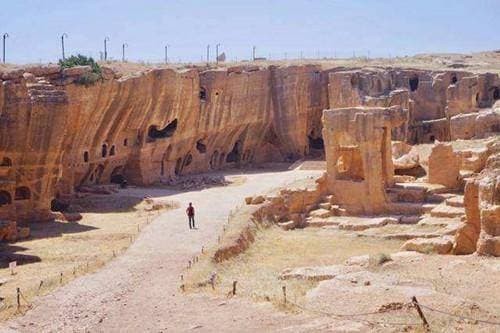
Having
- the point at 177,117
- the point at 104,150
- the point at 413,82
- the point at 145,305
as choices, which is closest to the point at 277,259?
the point at 145,305

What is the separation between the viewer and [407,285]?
1862 centimetres

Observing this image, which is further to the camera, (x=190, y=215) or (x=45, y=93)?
(x=45, y=93)

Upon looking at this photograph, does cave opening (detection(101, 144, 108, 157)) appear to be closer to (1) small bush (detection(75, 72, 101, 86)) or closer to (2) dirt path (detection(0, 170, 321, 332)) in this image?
(1) small bush (detection(75, 72, 101, 86))

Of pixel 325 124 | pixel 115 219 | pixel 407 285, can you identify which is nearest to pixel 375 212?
pixel 325 124

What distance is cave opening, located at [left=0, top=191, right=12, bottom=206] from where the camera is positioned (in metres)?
31.1

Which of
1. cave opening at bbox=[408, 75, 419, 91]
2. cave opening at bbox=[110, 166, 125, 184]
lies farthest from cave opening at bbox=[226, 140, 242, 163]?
cave opening at bbox=[408, 75, 419, 91]

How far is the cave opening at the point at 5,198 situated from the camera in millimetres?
31139

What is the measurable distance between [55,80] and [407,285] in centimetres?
2184

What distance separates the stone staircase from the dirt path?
27.0ft

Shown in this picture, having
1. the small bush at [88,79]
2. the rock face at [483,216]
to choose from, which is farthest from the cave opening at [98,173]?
the rock face at [483,216]

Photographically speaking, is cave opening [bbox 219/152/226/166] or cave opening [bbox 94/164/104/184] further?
cave opening [bbox 219/152/226/166]

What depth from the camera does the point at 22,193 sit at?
1258 inches

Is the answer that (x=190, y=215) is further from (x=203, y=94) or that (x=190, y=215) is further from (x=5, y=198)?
(x=203, y=94)

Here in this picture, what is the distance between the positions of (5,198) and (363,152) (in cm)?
1512
